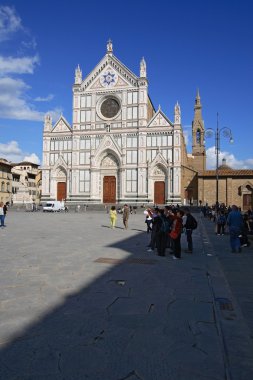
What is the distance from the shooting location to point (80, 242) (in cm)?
1342

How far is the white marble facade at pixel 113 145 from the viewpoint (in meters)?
46.5

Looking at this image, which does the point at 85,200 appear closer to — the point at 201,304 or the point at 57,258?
the point at 57,258

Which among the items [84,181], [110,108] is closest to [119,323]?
[84,181]

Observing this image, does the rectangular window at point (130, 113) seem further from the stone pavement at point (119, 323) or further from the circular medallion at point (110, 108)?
the stone pavement at point (119, 323)

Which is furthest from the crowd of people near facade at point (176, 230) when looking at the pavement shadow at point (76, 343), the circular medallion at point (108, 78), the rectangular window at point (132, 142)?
the circular medallion at point (108, 78)

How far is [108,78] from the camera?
49.2 m

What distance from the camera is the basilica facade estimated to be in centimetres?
4644

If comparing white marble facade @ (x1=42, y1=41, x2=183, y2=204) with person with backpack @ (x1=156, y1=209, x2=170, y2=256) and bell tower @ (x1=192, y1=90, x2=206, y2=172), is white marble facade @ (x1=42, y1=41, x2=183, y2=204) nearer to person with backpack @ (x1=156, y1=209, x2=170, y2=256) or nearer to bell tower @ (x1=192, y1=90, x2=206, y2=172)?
bell tower @ (x1=192, y1=90, x2=206, y2=172)

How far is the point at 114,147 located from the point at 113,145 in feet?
1.13

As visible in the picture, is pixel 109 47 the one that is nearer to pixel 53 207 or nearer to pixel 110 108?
pixel 110 108

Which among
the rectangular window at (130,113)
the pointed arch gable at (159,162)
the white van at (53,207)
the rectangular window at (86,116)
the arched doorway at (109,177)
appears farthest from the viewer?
the rectangular window at (86,116)

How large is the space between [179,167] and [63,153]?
707 inches

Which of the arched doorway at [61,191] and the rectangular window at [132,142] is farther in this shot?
the arched doorway at [61,191]

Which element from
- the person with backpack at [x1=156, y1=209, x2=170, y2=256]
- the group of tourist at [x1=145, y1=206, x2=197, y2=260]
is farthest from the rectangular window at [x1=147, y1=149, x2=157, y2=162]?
the person with backpack at [x1=156, y1=209, x2=170, y2=256]
